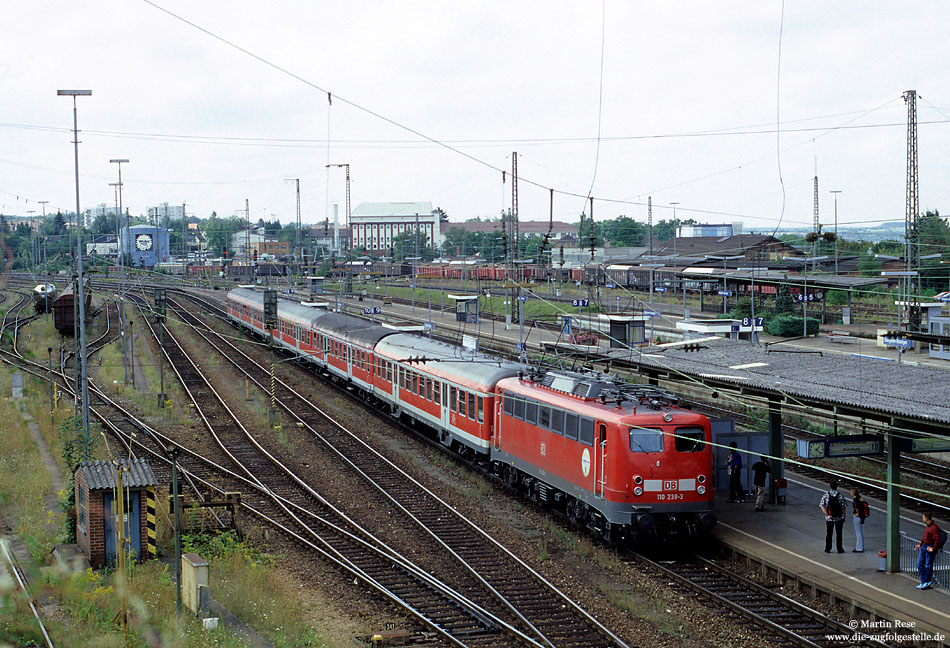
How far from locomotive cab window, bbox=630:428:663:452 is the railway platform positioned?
257 cm

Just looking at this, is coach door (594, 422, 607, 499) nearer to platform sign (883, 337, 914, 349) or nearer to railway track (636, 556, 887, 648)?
railway track (636, 556, 887, 648)

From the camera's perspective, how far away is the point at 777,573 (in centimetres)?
1652

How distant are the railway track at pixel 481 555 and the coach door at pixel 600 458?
210 centimetres

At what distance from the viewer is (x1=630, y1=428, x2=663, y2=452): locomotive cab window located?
17.4m

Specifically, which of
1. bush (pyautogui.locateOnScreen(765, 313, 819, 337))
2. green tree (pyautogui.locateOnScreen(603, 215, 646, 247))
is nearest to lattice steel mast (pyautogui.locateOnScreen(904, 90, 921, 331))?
bush (pyautogui.locateOnScreen(765, 313, 819, 337))

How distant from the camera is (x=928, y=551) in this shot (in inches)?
592

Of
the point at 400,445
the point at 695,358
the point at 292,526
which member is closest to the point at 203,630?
the point at 292,526

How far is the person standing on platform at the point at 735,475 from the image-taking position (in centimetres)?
2148

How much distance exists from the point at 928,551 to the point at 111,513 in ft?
46.2

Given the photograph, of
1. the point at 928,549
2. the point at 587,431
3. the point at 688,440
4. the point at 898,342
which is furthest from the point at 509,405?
the point at 898,342

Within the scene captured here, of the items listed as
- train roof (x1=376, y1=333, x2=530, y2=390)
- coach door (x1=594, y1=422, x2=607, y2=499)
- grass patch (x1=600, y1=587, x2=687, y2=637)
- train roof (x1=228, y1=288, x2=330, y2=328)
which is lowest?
grass patch (x1=600, y1=587, x2=687, y2=637)

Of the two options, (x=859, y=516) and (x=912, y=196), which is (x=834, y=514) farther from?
(x=912, y=196)

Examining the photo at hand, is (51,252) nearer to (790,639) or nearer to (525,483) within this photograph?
(525,483)

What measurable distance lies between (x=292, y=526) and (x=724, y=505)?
9.78 meters
